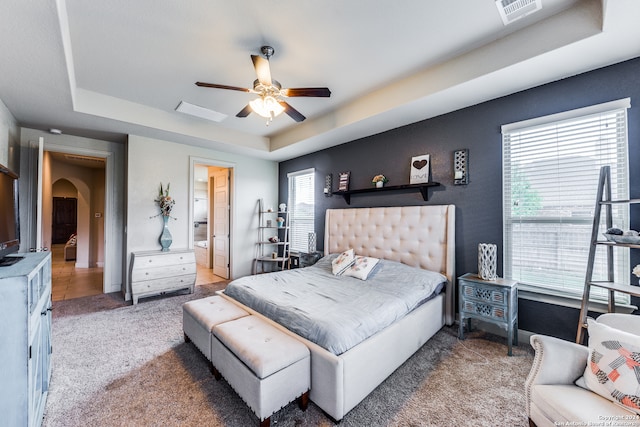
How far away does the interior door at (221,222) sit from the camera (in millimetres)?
5422

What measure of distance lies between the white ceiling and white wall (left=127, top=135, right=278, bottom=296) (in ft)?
2.56

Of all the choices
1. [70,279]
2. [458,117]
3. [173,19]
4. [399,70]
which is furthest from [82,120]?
[458,117]

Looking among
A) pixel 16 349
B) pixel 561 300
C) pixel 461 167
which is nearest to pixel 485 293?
pixel 561 300

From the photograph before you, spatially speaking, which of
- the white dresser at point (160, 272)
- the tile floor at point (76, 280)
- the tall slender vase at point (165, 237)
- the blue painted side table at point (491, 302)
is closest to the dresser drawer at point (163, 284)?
the white dresser at point (160, 272)

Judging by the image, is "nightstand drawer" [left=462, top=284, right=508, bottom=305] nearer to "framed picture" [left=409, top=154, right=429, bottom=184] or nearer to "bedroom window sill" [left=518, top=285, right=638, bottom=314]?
"bedroom window sill" [left=518, top=285, right=638, bottom=314]

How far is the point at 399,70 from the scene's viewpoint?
2814 mm

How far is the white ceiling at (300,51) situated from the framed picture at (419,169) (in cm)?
54

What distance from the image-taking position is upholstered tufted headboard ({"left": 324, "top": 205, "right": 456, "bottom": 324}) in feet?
10.2

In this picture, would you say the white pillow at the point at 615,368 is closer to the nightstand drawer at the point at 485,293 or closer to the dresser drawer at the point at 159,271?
the nightstand drawer at the point at 485,293

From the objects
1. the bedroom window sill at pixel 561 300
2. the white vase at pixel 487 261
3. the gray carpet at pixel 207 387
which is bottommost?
the gray carpet at pixel 207 387

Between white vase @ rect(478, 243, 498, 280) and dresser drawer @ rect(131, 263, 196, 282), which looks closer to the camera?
white vase @ rect(478, 243, 498, 280)

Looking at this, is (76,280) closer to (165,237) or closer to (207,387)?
(165,237)

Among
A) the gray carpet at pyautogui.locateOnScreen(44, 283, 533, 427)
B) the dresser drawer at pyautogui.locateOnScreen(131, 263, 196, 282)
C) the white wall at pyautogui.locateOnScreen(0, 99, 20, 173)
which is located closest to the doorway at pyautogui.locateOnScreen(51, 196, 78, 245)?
the white wall at pyautogui.locateOnScreen(0, 99, 20, 173)

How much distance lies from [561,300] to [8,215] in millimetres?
4631
